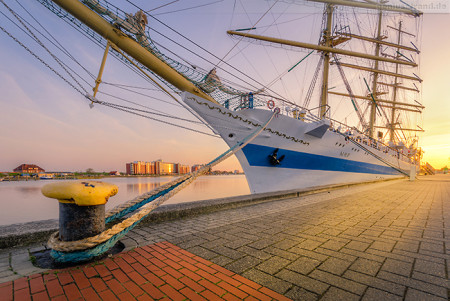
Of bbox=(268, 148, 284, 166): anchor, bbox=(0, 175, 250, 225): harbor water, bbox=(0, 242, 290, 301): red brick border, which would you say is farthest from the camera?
bbox=(0, 175, 250, 225): harbor water

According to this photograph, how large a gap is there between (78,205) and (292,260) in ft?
8.21

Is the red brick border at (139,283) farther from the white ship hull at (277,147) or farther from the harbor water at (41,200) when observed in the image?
the white ship hull at (277,147)

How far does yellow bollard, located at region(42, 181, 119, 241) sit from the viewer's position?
2.23 meters

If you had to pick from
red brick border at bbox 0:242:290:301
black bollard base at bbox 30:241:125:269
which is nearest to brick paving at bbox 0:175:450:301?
red brick border at bbox 0:242:290:301

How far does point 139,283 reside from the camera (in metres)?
2.00

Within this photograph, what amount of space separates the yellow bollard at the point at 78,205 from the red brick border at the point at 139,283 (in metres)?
0.37

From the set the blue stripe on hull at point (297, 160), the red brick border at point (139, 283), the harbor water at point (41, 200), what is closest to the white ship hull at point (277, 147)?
the blue stripe on hull at point (297, 160)

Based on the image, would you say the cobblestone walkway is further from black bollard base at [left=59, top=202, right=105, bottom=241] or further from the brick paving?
black bollard base at [left=59, top=202, right=105, bottom=241]

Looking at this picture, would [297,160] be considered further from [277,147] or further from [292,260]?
[292,260]

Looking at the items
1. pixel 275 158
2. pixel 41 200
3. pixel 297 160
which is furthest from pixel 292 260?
pixel 41 200

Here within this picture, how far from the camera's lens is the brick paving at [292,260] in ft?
6.25

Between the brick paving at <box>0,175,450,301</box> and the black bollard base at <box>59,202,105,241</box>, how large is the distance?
360 millimetres

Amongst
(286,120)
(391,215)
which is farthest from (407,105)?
(391,215)

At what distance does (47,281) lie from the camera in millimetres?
1986
